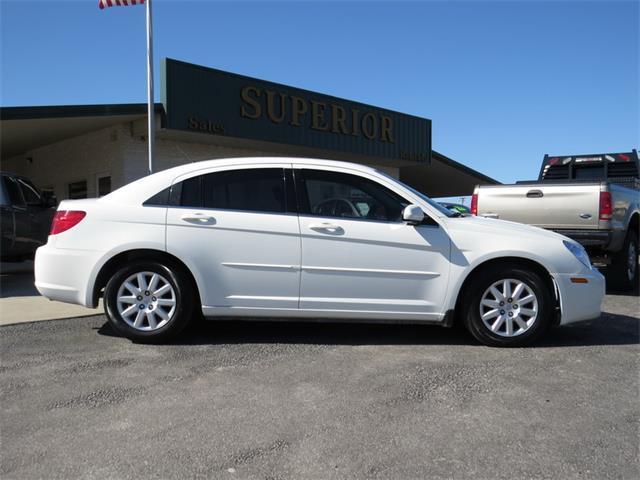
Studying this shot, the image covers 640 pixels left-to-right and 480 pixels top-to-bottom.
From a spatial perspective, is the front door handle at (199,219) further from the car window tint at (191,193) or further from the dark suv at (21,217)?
the dark suv at (21,217)

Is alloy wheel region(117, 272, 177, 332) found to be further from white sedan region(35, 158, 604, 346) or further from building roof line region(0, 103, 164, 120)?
building roof line region(0, 103, 164, 120)

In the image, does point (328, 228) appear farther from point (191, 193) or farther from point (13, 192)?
point (13, 192)

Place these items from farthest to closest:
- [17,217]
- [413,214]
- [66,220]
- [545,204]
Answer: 1. [17,217]
2. [545,204]
3. [66,220]
4. [413,214]

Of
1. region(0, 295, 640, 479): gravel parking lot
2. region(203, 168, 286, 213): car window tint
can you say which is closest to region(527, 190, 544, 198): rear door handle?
region(0, 295, 640, 479): gravel parking lot

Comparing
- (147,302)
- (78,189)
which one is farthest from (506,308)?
(78,189)

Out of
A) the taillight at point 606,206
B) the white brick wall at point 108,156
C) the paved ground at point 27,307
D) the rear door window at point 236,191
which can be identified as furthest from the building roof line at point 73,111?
the taillight at point 606,206

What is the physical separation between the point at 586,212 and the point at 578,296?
324 cm

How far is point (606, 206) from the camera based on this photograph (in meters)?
7.45

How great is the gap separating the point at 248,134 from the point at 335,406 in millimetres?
11669

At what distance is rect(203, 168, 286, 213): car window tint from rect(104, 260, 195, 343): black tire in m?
0.74

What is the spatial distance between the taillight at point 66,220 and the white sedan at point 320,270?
0.03 meters

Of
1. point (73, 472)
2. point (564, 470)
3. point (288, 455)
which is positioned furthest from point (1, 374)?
point (564, 470)

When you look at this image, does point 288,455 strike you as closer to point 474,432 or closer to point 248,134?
point 474,432

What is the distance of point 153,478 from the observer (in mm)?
2555
